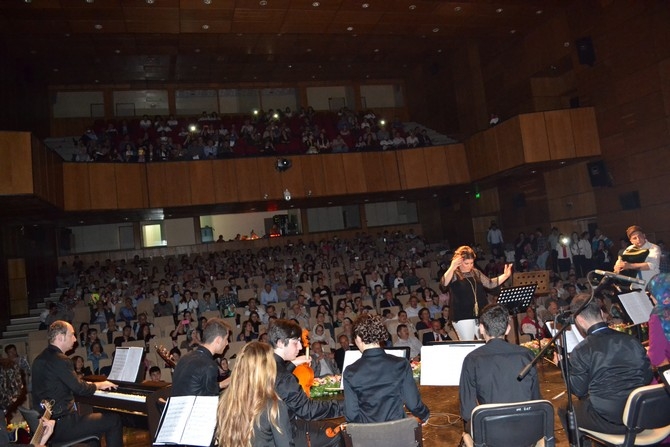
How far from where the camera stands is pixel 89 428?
457 cm

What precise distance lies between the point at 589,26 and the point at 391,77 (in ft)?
28.6

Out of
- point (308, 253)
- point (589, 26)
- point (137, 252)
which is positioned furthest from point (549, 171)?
point (137, 252)

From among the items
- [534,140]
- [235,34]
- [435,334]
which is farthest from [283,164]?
[435,334]

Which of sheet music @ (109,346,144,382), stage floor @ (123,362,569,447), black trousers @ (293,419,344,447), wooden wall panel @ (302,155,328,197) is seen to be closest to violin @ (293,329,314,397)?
black trousers @ (293,419,344,447)

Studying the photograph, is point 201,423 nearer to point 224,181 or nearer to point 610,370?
point 610,370

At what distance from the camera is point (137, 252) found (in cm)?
1884

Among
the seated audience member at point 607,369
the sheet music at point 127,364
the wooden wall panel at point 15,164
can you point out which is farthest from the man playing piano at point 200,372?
the wooden wall panel at point 15,164

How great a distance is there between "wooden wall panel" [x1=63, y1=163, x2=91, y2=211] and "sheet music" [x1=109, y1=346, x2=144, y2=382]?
916cm

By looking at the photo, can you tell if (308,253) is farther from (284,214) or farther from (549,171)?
(549,171)

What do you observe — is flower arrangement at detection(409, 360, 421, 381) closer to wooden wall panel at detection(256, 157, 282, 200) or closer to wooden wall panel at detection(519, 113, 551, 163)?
wooden wall panel at detection(519, 113, 551, 163)

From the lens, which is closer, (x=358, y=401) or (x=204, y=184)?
(x=358, y=401)

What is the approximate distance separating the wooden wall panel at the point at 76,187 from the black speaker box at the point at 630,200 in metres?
12.6

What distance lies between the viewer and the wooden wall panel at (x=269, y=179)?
15227 millimetres

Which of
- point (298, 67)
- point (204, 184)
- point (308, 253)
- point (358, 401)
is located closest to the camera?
point (358, 401)
